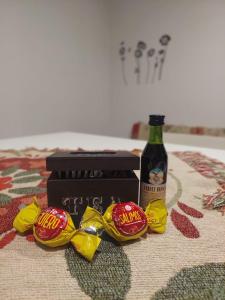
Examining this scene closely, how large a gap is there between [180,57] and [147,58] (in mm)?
361

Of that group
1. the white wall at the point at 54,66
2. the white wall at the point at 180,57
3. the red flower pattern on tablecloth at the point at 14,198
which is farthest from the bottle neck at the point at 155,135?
the white wall at the point at 180,57

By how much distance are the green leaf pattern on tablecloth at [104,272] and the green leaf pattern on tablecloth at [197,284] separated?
0.05 meters

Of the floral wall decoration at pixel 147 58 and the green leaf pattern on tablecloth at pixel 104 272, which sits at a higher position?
the floral wall decoration at pixel 147 58

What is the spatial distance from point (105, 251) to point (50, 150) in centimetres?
97

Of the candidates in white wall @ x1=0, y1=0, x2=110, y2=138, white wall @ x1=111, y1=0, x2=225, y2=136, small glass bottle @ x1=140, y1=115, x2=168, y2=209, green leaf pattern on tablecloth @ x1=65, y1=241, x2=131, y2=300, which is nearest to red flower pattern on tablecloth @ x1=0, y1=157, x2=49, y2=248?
green leaf pattern on tablecloth @ x1=65, y1=241, x2=131, y2=300

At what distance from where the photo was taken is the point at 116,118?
3178 millimetres

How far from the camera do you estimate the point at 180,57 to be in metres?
2.60

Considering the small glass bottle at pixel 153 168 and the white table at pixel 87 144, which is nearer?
the small glass bottle at pixel 153 168

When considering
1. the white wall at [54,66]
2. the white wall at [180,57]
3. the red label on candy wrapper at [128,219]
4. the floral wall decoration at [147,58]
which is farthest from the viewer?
the floral wall decoration at [147,58]

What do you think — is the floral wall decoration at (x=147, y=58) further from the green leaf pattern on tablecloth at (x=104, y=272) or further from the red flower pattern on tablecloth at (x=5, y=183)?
the green leaf pattern on tablecloth at (x=104, y=272)

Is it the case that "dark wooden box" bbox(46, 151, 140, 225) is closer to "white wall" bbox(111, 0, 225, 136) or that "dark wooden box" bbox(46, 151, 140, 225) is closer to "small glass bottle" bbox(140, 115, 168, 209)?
"small glass bottle" bbox(140, 115, 168, 209)

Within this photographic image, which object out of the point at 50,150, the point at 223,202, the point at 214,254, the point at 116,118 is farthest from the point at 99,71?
the point at 214,254

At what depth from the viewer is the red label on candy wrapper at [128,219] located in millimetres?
447

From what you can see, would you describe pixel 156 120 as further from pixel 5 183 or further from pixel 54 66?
pixel 54 66
